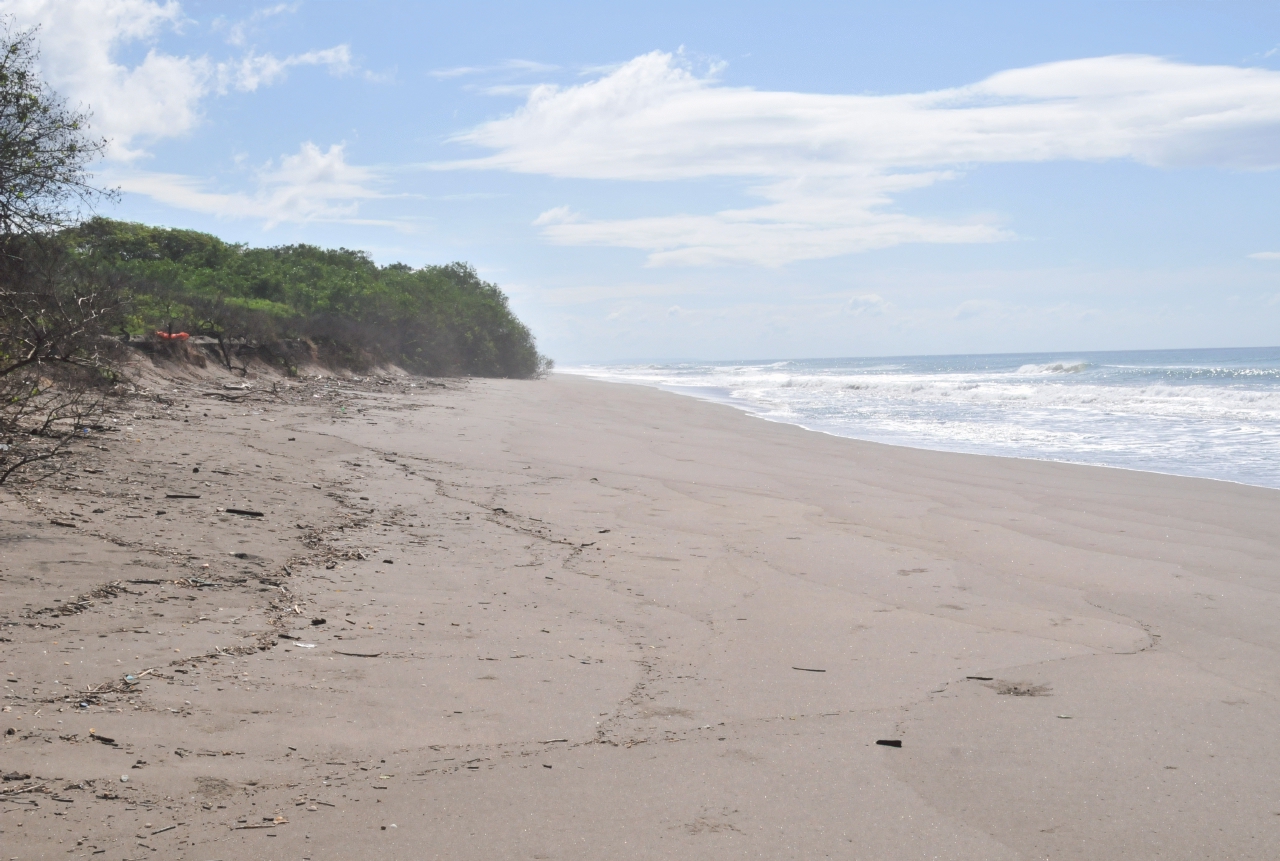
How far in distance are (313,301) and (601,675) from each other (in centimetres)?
2440

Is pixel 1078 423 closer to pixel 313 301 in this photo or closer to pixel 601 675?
pixel 601 675

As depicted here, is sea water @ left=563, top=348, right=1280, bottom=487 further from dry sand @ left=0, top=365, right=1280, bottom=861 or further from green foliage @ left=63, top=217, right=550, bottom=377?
green foliage @ left=63, top=217, right=550, bottom=377

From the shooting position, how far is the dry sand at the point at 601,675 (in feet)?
9.78

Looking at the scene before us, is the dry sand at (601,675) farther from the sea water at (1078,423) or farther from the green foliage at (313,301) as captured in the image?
the green foliage at (313,301)

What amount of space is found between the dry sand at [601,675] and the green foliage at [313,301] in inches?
417

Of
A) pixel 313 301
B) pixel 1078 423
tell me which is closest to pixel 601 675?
pixel 1078 423

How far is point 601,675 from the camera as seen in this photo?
429cm

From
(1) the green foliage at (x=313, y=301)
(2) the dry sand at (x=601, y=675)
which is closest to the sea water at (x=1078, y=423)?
(2) the dry sand at (x=601, y=675)

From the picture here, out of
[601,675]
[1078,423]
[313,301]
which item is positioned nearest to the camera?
[601,675]

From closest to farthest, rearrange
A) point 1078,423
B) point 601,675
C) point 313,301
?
1. point 601,675
2. point 1078,423
3. point 313,301

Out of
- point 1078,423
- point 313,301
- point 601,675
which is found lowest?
point 601,675

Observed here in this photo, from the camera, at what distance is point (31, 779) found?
112 inches

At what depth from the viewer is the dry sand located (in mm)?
2980

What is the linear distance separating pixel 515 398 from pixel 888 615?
16.5 metres
